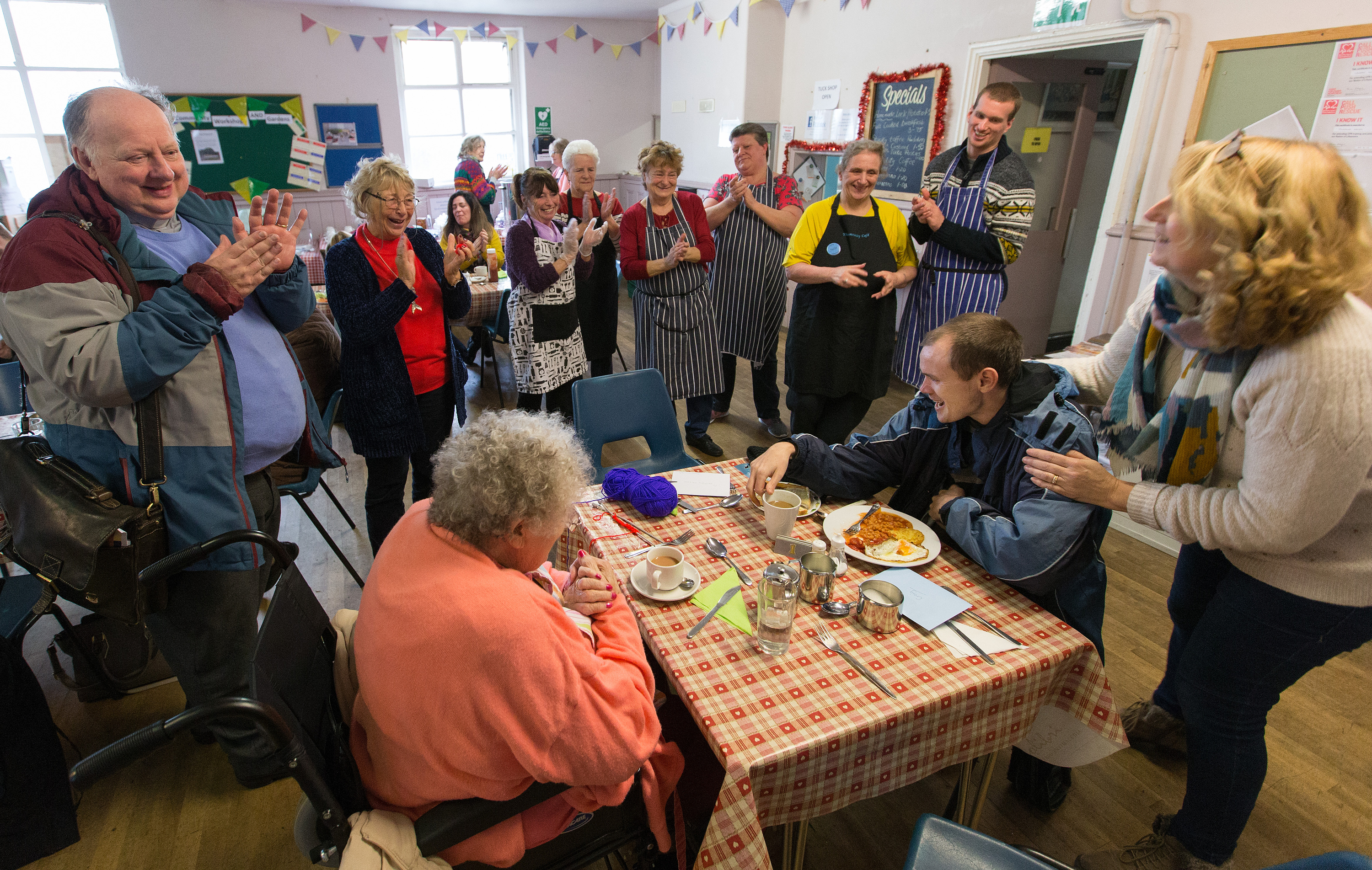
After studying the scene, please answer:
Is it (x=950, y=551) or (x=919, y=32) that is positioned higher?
(x=919, y=32)

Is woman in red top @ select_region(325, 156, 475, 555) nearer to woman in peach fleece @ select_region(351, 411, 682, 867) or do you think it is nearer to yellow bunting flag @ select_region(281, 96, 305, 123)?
woman in peach fleece @ select_region(351, 411, 682, 867)

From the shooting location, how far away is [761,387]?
4.04 m

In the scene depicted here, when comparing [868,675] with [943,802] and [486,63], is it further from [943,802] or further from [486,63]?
[486,63]

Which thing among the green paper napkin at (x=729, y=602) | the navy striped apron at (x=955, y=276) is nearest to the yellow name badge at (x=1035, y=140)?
the navy striped apron at (x=955, y=276)

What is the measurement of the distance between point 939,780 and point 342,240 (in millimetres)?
2425

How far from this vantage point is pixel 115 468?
59.1 inches

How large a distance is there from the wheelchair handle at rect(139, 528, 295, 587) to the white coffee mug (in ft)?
3.29

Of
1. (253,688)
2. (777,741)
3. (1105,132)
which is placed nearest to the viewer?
(253,688)

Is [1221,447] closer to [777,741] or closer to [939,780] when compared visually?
[777,741]

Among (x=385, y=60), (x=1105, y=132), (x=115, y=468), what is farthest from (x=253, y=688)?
(x=385, y=60)

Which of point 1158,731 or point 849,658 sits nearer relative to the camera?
point 849,658

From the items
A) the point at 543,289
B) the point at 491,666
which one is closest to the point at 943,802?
the point at 491,666

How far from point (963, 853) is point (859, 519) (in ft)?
2.50

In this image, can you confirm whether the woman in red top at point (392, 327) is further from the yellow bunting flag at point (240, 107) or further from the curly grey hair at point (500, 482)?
the yellow bunting flag at point (240, 107)
